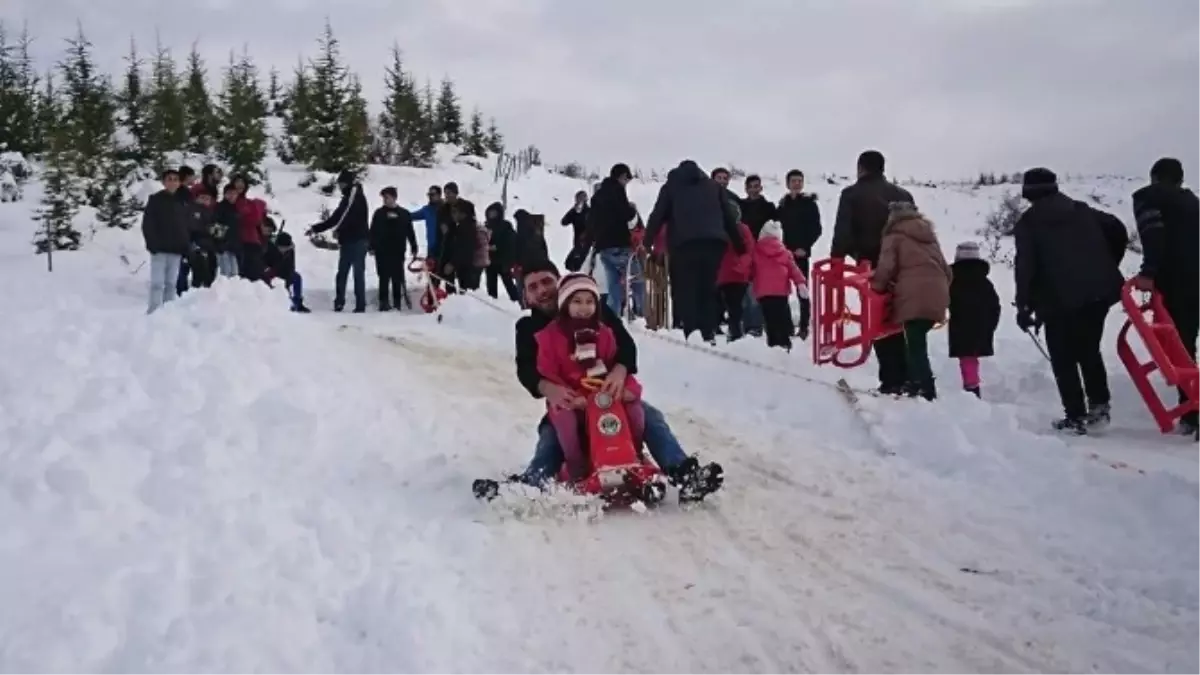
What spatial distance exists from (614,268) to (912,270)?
172 inches

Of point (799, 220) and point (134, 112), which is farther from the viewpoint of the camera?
point (134, 112)

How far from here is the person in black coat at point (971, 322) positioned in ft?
29.8

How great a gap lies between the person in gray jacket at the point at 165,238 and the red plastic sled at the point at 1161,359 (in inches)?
408

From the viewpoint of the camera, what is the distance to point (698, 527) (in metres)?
4.86

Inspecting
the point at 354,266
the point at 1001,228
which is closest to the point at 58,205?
the point at 354,266

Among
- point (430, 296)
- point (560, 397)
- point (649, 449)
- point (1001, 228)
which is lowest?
point (649, 449)

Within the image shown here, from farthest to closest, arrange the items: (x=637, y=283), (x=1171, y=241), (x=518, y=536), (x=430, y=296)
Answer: (x=430, y=296) → (x=637, y=283) → (x=1171, y=241) → (x=518, y=536)

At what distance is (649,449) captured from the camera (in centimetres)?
560

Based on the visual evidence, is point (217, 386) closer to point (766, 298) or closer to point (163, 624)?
point (163, 624)

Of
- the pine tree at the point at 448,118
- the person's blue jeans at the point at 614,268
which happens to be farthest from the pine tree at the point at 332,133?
the person's blue jeans at the point at 614,268

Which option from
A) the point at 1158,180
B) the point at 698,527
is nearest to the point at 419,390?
the point at 698,527

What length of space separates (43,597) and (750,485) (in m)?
3.45

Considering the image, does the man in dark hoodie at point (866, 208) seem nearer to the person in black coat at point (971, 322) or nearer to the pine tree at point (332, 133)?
the person in black coat at point (971, 322)

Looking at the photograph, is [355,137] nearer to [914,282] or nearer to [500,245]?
[500,245]
